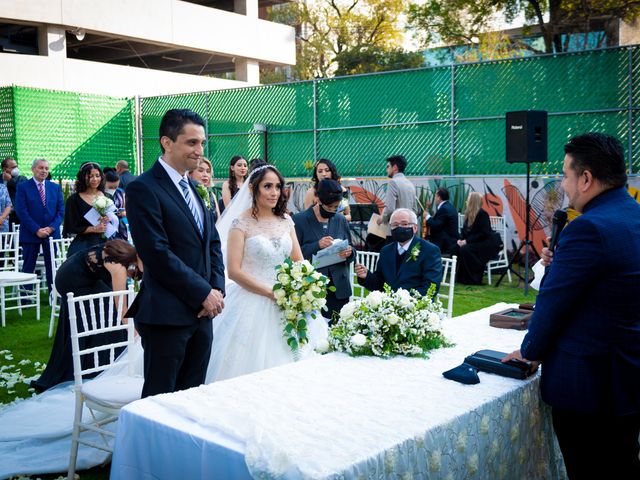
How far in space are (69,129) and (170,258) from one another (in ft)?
52.4

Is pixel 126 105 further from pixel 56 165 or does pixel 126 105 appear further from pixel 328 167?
pixel 328 167

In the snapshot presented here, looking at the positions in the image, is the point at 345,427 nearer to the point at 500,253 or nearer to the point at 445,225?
the point at 445,225

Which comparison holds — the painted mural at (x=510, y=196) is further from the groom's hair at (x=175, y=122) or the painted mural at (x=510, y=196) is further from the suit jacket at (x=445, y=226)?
the groom's hair at (x=175, y=122)

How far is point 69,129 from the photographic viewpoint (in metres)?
18.3

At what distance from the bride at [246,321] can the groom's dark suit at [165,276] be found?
1165 mm

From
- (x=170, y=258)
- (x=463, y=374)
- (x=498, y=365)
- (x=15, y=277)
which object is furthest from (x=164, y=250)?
(x=15, y=277)

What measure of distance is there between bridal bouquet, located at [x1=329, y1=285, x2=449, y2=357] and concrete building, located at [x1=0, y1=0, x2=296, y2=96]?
20.1m

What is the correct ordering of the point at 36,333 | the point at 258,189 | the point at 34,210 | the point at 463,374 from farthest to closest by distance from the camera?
the point at 34,210 < the point at 36,333 < the point at 258,189 < the point at 463,374

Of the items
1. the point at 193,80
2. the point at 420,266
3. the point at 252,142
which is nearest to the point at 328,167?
the point at 420,266

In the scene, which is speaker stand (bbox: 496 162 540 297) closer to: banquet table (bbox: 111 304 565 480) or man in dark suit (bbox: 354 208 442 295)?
man in dark suit (bbox: 354 208 442 295)

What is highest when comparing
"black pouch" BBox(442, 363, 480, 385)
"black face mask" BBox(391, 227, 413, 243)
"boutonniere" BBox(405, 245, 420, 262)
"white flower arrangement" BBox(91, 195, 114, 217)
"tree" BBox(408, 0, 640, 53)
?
"tree" BBox(408, 0, 640, 53)

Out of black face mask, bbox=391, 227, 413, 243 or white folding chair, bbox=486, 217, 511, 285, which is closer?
black face mask, bbox=391, 227, 413, 243

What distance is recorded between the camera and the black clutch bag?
3271 millimetres

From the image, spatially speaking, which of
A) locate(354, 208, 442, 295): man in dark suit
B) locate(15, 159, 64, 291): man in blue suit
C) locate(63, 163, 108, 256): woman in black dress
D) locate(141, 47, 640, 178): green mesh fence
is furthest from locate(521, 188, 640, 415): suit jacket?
locate(141, 47, 640, 178): green mesh fence
